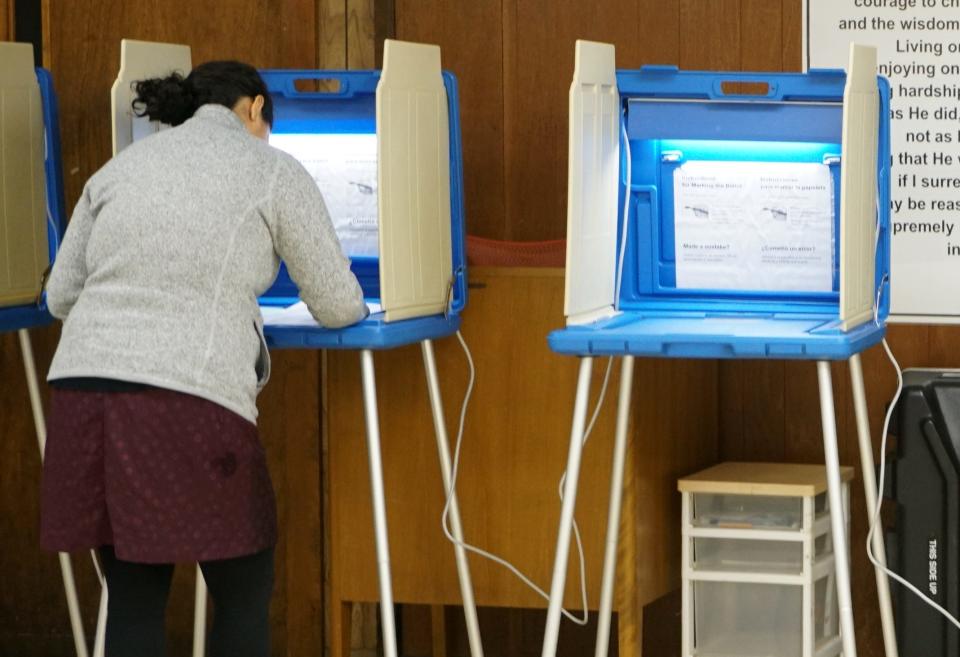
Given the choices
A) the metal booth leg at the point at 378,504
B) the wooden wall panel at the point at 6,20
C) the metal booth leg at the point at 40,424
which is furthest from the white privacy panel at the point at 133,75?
the metal booth leg at the point at 378,504

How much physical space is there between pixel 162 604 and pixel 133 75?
3.66 feet

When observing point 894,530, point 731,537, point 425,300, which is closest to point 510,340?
point 425,300

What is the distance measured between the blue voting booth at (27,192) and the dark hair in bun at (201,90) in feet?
1.86

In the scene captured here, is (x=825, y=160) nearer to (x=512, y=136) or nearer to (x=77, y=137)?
(x=512, y=136)

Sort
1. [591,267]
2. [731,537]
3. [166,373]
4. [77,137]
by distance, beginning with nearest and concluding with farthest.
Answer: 1. [166,373]
2. [591,267]
3. [731,537]
4. [77,137]

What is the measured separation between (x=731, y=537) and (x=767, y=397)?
1.84 feet

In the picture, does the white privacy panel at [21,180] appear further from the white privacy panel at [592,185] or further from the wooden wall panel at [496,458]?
the white privacy panel at [592,185]

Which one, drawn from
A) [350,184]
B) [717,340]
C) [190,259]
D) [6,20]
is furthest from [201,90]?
[6,20]

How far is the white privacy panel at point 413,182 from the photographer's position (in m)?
2.91

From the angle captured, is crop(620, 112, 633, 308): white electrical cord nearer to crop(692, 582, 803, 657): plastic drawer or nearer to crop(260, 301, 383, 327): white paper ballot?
crop(260, 301, 383, 327): white paper ballot

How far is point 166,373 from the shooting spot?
100 inches

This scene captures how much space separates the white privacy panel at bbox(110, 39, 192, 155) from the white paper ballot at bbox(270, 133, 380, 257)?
34 cm

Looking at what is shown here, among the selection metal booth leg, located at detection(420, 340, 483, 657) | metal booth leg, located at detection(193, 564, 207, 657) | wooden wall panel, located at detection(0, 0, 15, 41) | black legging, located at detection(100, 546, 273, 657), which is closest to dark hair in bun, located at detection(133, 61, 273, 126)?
metal booth leg, located at detection(420, 340, 483, 657)

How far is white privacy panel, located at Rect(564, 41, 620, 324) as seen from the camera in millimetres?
2803
